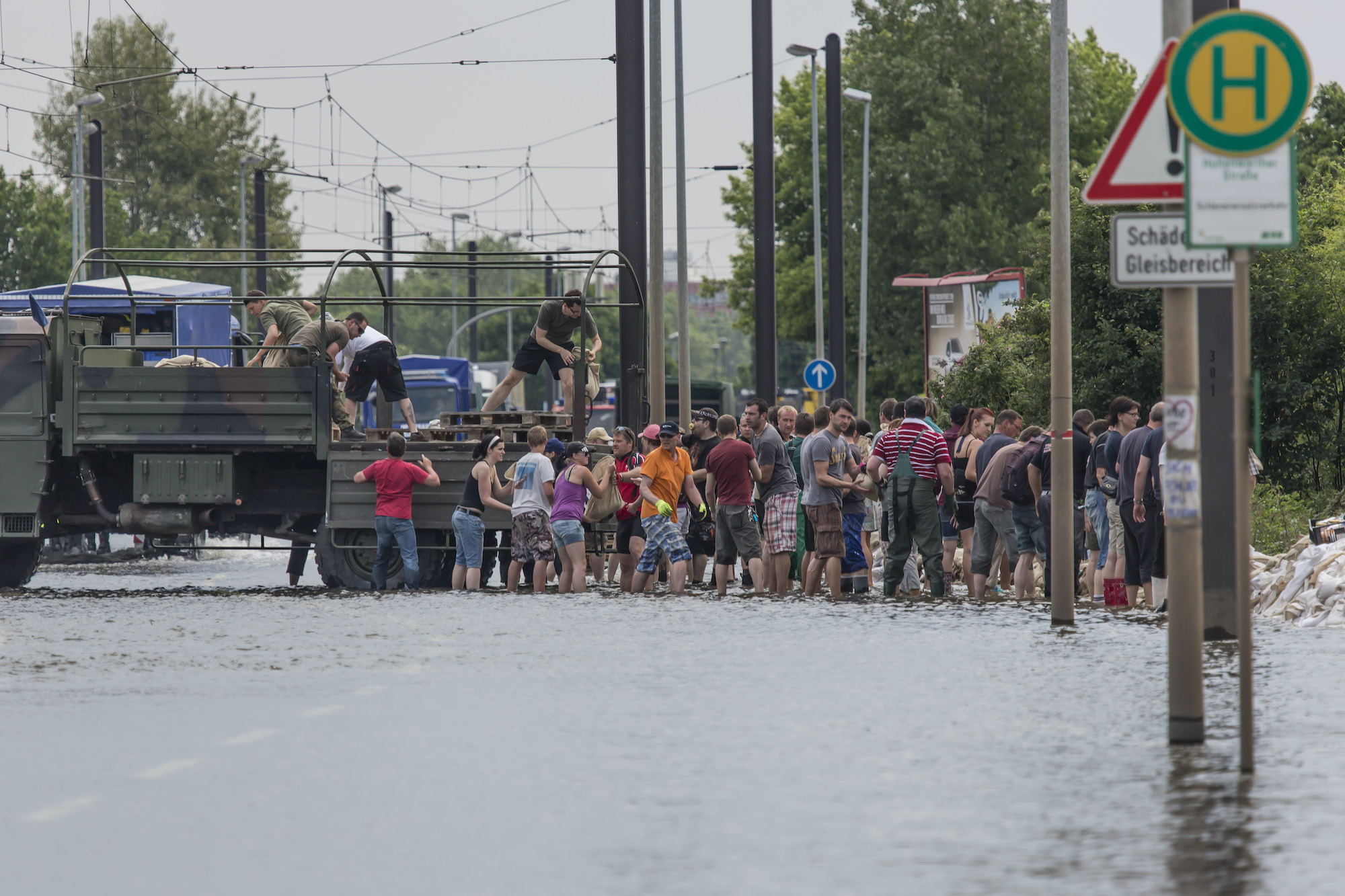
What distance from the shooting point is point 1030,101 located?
56.3 m

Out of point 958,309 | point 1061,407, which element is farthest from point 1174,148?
point 958,309

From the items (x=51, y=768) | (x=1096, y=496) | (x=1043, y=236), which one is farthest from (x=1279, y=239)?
(x=1043, y=236)

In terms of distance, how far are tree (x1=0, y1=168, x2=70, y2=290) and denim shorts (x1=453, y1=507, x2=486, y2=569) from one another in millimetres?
45683

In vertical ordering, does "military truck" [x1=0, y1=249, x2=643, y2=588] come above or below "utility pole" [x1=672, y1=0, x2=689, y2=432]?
below

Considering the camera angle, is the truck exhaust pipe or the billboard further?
the billboard

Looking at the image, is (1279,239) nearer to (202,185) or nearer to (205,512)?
(205,512)

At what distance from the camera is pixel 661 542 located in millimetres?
17344

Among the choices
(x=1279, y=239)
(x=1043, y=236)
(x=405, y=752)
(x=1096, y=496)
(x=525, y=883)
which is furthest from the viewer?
(x=1043, y=236)

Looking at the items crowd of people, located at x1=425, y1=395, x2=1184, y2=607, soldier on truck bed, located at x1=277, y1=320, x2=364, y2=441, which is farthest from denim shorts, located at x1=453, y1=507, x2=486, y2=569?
soldier on truck bed, located at x1=277, y1=320, x2=364, y2=441

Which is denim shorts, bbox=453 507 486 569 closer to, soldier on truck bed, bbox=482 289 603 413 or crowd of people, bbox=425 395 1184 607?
crowd of people, bbox=425 395 1184 607

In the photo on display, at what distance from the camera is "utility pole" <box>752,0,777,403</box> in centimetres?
2756

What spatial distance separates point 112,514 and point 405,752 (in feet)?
38.1

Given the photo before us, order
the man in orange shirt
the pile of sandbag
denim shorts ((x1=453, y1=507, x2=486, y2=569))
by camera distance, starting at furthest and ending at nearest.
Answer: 1. denim shorts ((x1=453, y1=507, x2=486, y2=569))
2. the man in orange shirt
3. the pile of sandbag

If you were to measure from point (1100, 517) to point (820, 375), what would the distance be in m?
18.0
